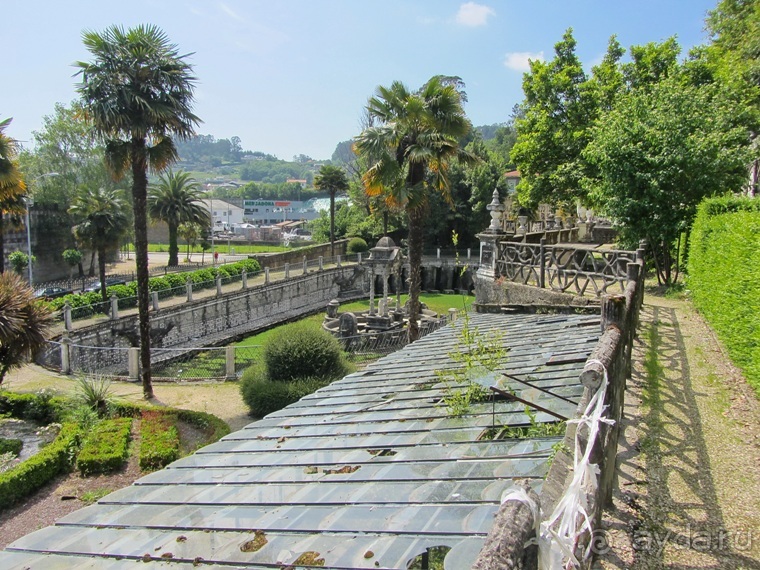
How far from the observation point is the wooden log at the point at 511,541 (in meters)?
1.59

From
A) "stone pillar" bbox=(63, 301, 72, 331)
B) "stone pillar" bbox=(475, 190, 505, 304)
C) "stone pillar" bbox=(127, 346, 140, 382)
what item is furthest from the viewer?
"stone pillar" bbox=(63, 301, 72, 331)

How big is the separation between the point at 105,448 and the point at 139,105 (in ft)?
29.7

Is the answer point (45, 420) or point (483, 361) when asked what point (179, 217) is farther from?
point (483, 361)

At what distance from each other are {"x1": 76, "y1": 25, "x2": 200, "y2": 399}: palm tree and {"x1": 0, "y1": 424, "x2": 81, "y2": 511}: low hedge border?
384 cm

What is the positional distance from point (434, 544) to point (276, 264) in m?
36.4

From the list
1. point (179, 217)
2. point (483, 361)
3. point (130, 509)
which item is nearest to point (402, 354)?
point (483, 361)

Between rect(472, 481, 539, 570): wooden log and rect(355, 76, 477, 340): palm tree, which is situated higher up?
rect(355, 76, 477, 340): palm tree

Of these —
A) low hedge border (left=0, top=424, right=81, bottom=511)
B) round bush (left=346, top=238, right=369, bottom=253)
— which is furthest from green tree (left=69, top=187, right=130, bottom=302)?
round bush (left=346, top=238, right=369, bottom=253)

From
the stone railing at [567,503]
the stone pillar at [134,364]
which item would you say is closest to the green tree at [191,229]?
the stone pillar at [134,364]

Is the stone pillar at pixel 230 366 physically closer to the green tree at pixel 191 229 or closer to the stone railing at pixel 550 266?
the stone railing at pixel 550 266

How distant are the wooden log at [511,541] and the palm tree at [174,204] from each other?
134 feet

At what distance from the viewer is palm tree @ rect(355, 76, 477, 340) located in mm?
15328

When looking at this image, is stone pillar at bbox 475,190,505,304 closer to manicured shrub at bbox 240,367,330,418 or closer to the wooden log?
manicured shrub at bbox 240,367,330,418

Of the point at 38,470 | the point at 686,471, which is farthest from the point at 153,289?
the point at 686,471
